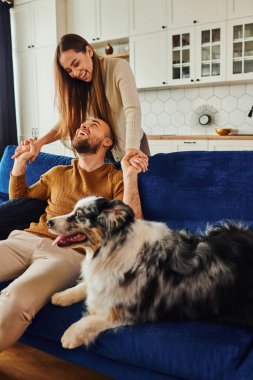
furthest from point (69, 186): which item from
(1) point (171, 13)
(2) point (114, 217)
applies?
(1) point (171, 13)

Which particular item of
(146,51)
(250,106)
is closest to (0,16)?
(146,51)

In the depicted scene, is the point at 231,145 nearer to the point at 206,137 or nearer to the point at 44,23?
the point at 206,137

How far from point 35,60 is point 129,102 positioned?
399 centimetres

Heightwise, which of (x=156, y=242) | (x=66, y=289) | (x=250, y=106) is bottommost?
(x=66, y=289)

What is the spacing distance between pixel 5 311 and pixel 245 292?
0.87 metres

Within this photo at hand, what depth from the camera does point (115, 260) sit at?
139 centimetres

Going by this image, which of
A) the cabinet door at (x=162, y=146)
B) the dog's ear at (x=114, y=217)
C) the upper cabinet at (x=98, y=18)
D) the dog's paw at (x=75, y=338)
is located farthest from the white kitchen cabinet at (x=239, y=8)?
the dog's paw at (x=75, y=338)

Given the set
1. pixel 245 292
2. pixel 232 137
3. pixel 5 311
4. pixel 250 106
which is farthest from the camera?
pixel 250 106

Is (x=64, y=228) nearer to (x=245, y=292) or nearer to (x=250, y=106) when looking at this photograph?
(x=245, y=292)

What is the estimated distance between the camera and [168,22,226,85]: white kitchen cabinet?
178 inches

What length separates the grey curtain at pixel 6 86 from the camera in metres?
5.64

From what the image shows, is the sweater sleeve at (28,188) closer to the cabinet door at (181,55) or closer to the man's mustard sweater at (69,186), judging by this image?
the man's mustard sweater at (69,186)

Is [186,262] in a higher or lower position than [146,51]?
lower

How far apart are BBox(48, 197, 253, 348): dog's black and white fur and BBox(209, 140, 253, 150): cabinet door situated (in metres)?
2.96
